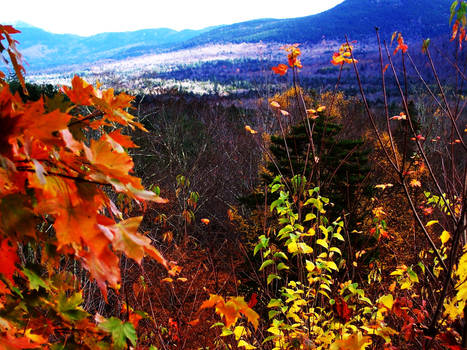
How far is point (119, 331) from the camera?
1084mm

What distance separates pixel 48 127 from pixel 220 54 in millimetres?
196582

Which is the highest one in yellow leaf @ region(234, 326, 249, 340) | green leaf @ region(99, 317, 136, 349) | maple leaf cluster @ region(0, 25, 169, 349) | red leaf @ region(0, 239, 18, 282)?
maple leaf cluster @ region(0, 25, 169, 349)

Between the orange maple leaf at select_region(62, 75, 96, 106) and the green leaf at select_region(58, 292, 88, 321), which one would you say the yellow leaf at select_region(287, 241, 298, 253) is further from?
the orange maple leaf at select_region(62, 75, 96, 106)

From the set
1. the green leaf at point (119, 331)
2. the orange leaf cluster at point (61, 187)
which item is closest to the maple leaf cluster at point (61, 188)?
the orange leaf cluster at point (61, 187)

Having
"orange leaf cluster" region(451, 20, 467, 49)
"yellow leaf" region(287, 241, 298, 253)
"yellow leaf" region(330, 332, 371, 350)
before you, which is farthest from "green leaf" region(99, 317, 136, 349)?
"orange leaf cluster" region(451, 20, 467, 49)

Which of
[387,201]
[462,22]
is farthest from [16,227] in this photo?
[387,201]

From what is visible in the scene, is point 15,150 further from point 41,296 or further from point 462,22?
point 462,22

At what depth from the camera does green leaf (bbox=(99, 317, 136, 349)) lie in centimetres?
106

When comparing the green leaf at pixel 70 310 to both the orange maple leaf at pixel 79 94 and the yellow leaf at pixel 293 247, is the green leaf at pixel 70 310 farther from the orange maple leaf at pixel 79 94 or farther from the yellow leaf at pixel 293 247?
the yellow leaf at pixel 293 247

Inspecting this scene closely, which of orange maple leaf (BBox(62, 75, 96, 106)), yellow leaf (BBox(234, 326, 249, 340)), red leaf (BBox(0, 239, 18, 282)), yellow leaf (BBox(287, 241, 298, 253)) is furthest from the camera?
yellow leaf (BBox(234, 326, 249, 340))

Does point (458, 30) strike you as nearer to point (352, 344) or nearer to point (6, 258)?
point (352, 344)

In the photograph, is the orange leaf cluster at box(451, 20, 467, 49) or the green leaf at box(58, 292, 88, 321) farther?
the orange leaf cluster at box(451, 20, 467, 49)

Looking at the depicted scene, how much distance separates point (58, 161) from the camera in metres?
0.81

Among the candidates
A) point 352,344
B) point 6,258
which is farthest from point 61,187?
point 352,344
